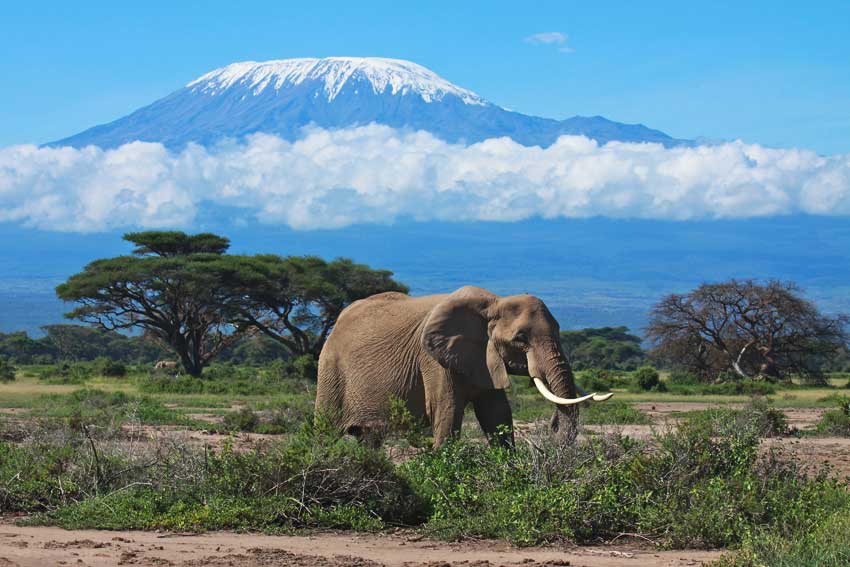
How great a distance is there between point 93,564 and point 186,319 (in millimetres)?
37784

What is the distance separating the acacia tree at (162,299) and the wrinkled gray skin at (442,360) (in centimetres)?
3150

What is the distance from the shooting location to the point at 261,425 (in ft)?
64.4

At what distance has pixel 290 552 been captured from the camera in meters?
9.04

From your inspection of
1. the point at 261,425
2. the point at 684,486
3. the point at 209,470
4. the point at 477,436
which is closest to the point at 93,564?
the point at 209,470

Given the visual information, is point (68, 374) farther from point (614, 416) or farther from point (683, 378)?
point (614, 416)

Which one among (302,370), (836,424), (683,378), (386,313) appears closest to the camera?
(386,313)

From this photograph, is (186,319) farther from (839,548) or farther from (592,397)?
(839,548)

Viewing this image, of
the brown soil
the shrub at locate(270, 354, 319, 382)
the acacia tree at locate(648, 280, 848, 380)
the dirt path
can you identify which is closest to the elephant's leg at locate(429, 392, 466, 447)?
the dirt path

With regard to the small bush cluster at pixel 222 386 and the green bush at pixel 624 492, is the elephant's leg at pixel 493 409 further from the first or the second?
the small bush cluster at pixel 222 386

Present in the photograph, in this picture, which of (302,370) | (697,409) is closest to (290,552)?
(697,409)

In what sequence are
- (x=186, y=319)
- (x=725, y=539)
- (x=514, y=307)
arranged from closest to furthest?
(x=725, y=539)
(x=514, y=307)
(x=186, y=319)

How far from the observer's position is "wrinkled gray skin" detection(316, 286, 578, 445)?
11.8 metres

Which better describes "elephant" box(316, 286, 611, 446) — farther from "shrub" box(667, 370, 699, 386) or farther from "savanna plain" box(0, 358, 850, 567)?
"shrub" box(667, 370, 699, 386)

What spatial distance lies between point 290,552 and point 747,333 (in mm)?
36690
